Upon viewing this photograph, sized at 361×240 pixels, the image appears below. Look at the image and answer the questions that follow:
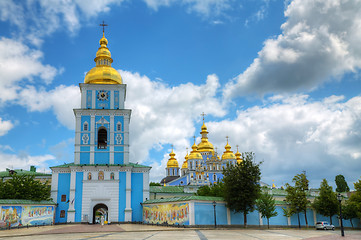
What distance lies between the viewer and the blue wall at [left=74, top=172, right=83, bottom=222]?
1613 inches

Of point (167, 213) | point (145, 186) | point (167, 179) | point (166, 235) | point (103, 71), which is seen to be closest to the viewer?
point (166, 235)

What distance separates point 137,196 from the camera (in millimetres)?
43094

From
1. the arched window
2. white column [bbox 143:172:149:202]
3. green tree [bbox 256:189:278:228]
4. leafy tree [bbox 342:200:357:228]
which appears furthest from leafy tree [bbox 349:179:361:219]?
the arched window

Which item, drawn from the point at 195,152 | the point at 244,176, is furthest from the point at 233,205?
the point at 195,152

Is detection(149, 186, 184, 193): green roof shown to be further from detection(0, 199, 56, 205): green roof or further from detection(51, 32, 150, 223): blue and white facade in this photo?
detection(0, 199, 56, 205): green roof

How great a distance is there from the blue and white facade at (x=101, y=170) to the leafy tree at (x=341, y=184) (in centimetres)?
6311

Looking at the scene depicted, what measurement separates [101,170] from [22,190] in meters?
9.16

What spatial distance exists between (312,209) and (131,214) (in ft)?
75.2

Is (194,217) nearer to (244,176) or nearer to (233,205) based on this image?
(233,205)

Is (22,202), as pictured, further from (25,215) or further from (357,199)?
(357,199)

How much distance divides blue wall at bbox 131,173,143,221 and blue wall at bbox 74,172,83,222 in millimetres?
6333

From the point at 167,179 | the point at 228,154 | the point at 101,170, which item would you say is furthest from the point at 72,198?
the point at 167,179

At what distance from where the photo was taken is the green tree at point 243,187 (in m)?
35.0

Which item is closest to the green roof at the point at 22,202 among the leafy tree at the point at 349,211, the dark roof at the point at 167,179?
the leafy tree at the point at 349,211
